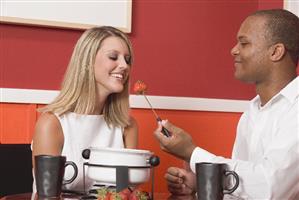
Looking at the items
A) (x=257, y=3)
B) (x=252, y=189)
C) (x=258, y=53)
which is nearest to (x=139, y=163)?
(x=252, y=189)

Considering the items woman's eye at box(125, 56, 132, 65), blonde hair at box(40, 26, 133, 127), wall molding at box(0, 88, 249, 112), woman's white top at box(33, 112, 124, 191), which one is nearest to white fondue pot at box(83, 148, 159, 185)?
woman's white top at box(33, 112, 124, 191)

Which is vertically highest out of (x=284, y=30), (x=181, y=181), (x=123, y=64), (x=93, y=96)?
(x=284, y=30)

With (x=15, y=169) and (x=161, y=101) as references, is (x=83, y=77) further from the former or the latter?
(x=161, y=101)

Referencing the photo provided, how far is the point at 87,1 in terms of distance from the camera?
7.38 feet

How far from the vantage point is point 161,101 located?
93.2 inches

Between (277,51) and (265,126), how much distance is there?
0.86 ft

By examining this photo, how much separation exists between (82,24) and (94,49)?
1.34ft

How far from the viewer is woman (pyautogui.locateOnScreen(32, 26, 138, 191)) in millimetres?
1771

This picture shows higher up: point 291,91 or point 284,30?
point 284,30

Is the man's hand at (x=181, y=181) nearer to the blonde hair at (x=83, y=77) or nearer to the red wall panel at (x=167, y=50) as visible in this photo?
the blonde hair at (x=83, y=77)

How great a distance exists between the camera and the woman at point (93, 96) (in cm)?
177

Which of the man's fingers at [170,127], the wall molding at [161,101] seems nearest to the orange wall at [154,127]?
the wall molding at [161,101]

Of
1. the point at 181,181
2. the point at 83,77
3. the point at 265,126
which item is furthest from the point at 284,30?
the point at 83,77

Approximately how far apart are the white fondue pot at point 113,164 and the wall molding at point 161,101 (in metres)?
0.87
